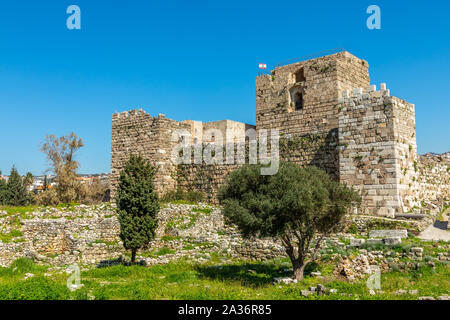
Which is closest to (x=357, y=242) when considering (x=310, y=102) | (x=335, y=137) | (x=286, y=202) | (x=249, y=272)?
(x=249, y=272)

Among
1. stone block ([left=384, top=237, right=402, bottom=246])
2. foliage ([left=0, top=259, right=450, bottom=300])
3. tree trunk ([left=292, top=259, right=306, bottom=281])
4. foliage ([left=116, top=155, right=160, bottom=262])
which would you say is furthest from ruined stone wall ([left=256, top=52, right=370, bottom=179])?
foliage ([left=116, top=155, right=160, bottom=262])

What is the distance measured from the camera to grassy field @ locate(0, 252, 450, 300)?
30.2 ft

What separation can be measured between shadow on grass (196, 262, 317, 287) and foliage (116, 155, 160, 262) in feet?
7.63

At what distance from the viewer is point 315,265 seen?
12352mm

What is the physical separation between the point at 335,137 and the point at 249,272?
302 inches

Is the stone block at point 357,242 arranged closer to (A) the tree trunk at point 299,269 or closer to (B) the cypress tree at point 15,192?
(A) the tree trunk at point 299,269

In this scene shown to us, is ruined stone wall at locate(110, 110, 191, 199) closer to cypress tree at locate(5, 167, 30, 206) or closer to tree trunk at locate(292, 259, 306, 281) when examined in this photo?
tree trunk at locate(292, 259, 306, 281)

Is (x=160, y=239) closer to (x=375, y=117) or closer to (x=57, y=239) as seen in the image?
(x=57, y=239)

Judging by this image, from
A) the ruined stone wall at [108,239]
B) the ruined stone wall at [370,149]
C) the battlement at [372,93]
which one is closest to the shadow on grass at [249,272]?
the ruined stone wall at [108,239]

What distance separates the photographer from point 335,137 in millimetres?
17609

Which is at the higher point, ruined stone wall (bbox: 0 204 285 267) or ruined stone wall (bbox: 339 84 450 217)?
ruined stone wall (bbox: 339 84 450 217)

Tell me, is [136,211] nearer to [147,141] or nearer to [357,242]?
[357,242]
